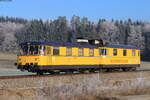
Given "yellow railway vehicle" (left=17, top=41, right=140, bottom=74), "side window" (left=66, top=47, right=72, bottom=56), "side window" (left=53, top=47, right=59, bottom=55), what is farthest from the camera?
"side window" (left=66, top=47, right=72, bottom=56)

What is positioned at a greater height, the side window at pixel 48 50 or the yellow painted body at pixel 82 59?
the side window at pixel 48 50

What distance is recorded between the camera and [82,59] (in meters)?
29.3

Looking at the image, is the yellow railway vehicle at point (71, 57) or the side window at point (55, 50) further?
the side window at point (55, 50)

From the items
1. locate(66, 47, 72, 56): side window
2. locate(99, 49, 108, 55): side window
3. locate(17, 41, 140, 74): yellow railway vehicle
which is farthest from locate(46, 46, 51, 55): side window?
locate(99, 49, 108, 55): side window

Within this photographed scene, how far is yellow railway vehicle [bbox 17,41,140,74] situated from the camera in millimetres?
25578

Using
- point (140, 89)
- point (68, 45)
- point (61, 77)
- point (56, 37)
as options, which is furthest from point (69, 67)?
point (56, 37)

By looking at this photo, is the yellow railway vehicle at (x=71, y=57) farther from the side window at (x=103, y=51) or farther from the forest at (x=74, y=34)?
the forest at (x=74, y=34)

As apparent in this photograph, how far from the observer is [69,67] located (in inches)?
1109

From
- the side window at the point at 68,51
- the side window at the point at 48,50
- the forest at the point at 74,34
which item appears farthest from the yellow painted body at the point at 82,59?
the forest at the point at 74,34

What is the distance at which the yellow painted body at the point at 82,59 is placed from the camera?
25680mm

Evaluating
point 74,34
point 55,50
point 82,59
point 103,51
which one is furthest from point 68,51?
point 74,34

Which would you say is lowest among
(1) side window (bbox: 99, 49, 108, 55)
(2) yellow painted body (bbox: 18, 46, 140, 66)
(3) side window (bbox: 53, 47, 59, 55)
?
(2) yellow painted body (bbox: 18, 46, 140, 66)

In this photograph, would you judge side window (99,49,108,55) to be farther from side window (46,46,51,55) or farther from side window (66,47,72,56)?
side window (46,46,51,55)

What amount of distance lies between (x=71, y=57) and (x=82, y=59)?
5.29 feet
